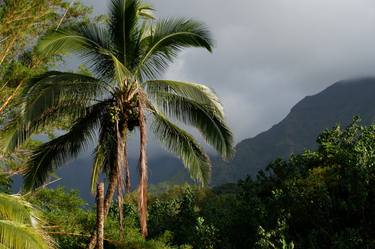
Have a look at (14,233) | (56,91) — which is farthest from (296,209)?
(14,233)

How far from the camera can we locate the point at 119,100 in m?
12.0

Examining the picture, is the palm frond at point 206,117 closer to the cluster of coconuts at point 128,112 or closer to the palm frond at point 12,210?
the cluster of coconuts at point 128,112

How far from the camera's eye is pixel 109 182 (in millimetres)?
12508

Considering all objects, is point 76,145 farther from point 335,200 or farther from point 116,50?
point 335,200

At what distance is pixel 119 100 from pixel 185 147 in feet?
6.37

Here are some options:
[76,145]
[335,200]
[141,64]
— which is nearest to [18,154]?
[76,145]

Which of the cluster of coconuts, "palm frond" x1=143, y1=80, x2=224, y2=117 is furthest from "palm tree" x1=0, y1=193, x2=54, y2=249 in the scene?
"palm frond" x1=143, y1=80, x2=224, y2=117

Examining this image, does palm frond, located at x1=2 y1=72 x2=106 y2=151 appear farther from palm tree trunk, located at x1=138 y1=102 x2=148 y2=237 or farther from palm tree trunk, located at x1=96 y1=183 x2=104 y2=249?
palm tree trunk, located at x1=96 y1=183 x2=104 y2=249

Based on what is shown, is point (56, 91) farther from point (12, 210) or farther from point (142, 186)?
point (12, 210)

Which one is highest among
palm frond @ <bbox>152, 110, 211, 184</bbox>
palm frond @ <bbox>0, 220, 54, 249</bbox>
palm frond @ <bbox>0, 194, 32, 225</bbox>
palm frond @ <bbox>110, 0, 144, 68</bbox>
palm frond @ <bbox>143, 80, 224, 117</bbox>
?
palm frond @ <bbox>110, 0, 144, 68</bbox>

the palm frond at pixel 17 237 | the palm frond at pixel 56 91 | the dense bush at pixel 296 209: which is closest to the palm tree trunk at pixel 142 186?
the palm frond at pixel 56 91

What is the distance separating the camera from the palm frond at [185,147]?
41.9ft

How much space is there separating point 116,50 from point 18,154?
6856 millimetres

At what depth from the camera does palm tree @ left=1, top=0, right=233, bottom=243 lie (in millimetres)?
12086
